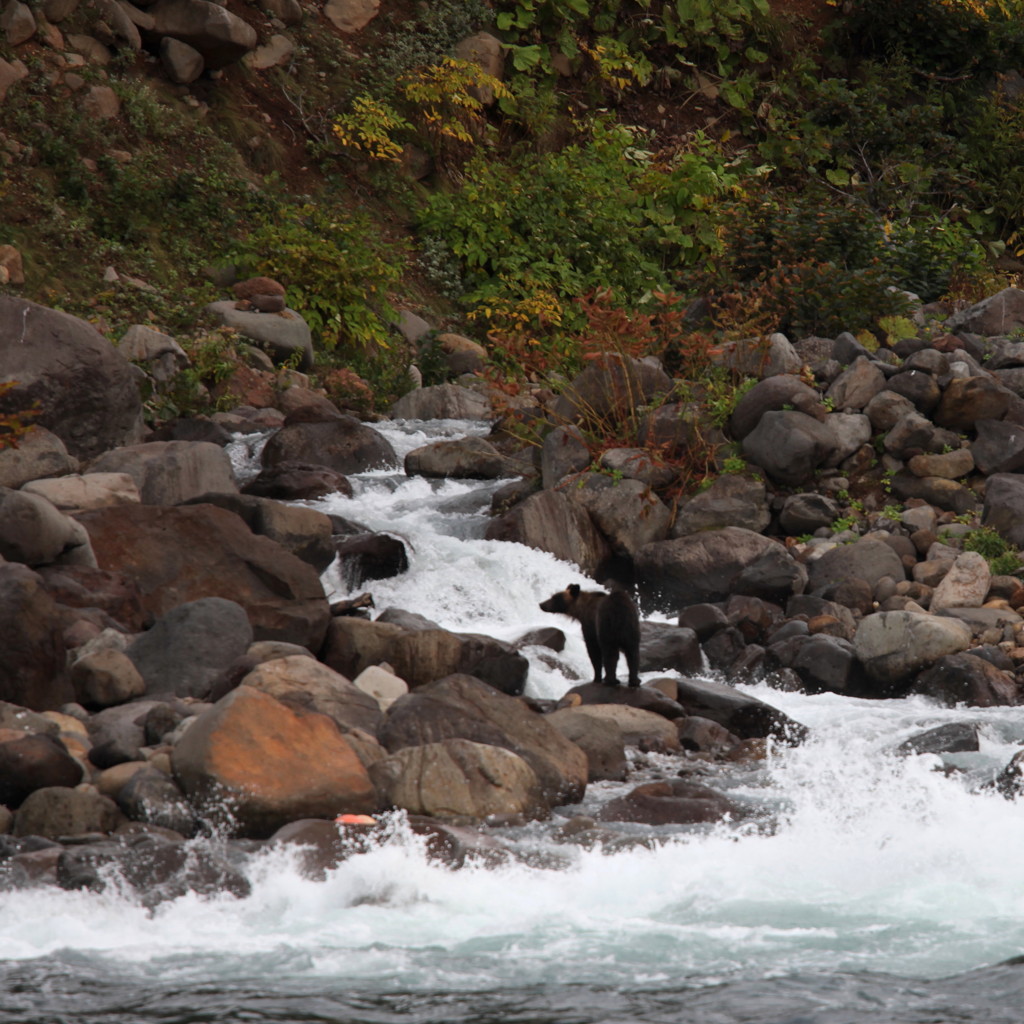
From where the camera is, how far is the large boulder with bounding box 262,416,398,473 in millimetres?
13125

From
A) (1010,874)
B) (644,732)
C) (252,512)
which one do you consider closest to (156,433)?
(252,512)

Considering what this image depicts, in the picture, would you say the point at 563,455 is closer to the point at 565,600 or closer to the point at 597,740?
the point at 565,600

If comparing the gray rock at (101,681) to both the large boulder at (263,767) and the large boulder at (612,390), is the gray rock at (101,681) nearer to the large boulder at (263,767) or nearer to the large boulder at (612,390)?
the large boulder at (263,767)

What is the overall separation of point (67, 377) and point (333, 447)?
2917 mm

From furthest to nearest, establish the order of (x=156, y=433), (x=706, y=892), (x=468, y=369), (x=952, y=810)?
(x=468, y=369), (x=156, y=433), (x=952, y=810), (x=706, y=892)

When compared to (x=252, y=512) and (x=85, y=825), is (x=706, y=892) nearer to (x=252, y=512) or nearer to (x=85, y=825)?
(x=85, y=825)

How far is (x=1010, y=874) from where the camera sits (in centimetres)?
573

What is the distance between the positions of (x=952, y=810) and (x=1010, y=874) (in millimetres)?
857

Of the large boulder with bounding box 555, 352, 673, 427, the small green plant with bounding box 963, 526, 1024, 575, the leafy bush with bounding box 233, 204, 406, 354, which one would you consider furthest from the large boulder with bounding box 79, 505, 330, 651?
the leafy bush with bounding box 233, 204, 406, 354

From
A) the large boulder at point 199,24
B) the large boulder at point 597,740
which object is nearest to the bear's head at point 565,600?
the large boulder at point 597,740

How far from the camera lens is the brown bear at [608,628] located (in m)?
8.50

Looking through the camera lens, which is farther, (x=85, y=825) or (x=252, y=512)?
(x=252, y=512)

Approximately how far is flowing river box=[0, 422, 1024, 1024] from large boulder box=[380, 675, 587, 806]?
0.71 feet

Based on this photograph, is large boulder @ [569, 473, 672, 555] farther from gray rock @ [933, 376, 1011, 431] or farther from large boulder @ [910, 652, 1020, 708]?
large boulder @ [910, 652, 1020, 708]
